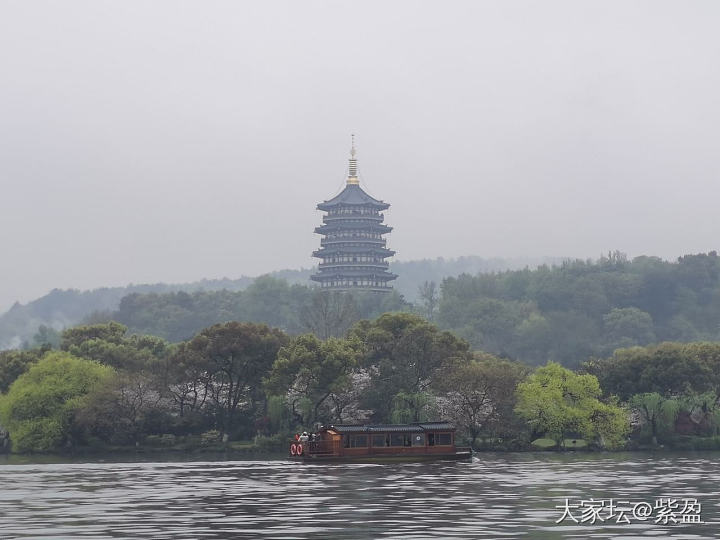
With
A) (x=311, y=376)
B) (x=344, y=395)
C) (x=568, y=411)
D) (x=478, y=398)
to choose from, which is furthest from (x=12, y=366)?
(x=568, y=411)

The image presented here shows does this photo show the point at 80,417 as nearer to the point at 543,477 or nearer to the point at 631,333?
the point at 543,477

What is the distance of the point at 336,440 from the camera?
8019 centimetres

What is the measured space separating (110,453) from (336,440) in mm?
21704

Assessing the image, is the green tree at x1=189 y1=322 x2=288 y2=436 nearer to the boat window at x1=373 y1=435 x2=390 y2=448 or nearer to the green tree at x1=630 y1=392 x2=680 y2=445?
the boat window at x1=373 y1=435 x2=390 y2=448

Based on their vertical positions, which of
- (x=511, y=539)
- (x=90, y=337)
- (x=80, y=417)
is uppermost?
(x=90, y=337)

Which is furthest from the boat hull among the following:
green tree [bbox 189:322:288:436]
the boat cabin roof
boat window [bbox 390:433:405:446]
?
green tree [bbox 189:322:288:436]

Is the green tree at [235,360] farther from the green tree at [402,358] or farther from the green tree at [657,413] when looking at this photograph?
the green tree at [657,413]

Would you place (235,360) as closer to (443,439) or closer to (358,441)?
(358,441)

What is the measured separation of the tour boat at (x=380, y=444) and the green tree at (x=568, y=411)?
44.1 ft

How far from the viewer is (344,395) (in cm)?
9981

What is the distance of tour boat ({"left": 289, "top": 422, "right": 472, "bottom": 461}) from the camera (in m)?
79.2

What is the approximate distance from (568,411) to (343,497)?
156 feet

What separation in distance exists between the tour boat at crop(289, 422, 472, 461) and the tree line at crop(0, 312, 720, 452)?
12.8 m

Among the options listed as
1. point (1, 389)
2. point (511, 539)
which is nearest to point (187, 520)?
point (511, 539)
